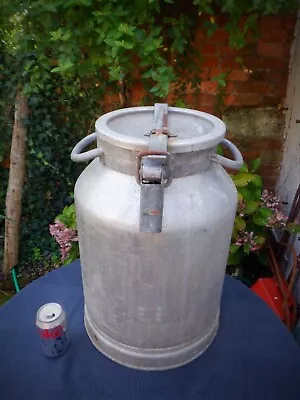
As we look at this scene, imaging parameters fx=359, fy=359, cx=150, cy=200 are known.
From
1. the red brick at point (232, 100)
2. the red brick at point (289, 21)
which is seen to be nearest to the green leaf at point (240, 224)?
the red brick at point (232, 100)

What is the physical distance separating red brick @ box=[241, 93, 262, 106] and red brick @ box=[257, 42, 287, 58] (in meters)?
0.23

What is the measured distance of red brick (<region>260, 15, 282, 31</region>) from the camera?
1.93m

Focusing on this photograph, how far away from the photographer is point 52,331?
36.3 inches

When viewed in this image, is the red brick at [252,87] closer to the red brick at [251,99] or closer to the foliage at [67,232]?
the red brick at [251,99]

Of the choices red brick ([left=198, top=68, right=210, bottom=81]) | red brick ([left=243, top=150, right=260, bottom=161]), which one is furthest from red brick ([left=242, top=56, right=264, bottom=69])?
red brick ([left=243, top=150, right=260, bottom=161])

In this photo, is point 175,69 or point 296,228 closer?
point 296,228

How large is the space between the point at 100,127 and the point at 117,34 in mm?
917

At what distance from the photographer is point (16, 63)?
2.12 metres

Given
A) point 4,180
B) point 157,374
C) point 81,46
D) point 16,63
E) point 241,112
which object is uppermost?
point 81,46

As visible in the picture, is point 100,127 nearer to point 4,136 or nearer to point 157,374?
point 157,374

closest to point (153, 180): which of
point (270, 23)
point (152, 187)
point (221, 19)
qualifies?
point (152, 187)

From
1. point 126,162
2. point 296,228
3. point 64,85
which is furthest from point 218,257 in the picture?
point 64,85

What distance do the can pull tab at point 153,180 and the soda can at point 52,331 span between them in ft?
1.31

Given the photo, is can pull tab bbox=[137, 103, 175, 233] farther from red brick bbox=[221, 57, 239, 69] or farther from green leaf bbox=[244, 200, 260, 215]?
red brick bbox=[221, 57, 239, 69]
